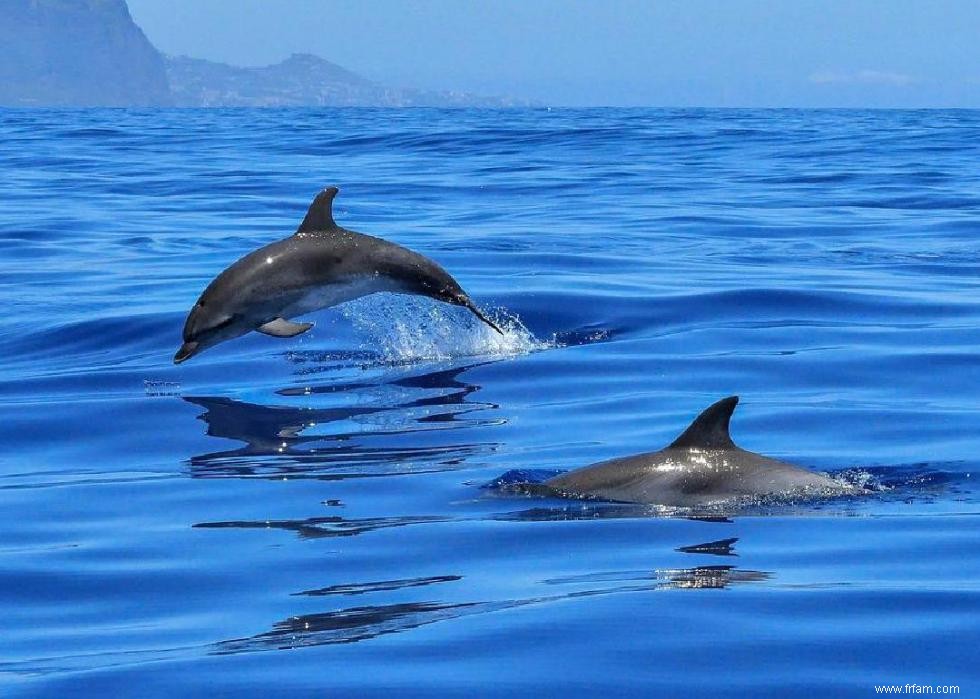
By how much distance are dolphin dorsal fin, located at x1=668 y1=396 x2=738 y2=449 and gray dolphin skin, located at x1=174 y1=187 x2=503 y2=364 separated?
3.30 metres

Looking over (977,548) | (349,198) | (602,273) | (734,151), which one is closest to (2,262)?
(602,273)

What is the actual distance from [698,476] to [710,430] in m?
0.24

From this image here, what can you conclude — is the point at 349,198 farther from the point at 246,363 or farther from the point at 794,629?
the point at 794,629

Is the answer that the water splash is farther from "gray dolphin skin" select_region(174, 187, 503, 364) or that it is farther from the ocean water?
"gray dolphin skin" select_region(174, 187, 503, 364)

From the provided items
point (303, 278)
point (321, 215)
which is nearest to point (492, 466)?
point (303, 278)

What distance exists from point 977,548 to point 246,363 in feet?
23.9

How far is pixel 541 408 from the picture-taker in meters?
11.2

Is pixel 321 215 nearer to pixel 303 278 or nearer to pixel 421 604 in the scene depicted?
pixel 303 278

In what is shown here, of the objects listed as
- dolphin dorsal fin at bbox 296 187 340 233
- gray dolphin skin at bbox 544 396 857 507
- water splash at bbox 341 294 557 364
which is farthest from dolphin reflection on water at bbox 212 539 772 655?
water splash at bbox 341 294 557 364

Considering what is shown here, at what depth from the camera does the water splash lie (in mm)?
13555

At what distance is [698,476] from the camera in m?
8.10

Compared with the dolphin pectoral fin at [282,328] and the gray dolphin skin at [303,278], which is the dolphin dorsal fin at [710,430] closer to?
the gray dolphin skin at [303,278]

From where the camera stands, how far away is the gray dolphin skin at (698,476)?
8055 mm

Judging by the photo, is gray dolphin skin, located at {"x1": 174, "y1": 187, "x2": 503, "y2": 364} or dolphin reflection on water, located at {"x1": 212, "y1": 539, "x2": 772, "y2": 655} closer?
dolphin reflection on water, located at {"x1": 212, "y1": 539, "x2": 772, "y2": 655}
